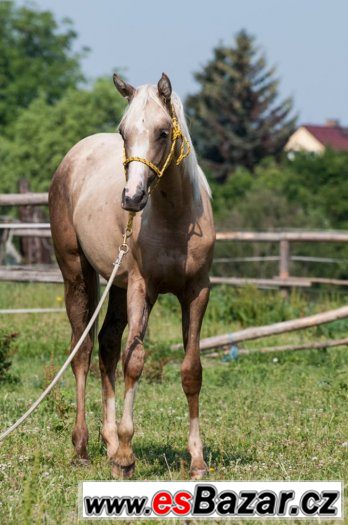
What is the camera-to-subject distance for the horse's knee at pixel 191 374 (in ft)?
19.4

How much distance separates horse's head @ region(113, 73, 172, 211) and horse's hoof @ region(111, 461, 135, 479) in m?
1.55

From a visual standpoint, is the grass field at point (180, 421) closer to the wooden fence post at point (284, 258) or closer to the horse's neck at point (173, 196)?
the horse's neck at point (173, 196)

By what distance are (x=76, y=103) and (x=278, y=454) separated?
46016 mm

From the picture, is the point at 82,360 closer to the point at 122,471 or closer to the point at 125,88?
the point at 122,471

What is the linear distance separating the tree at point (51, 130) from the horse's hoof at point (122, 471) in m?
40.6

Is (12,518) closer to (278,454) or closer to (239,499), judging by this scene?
(239,499)

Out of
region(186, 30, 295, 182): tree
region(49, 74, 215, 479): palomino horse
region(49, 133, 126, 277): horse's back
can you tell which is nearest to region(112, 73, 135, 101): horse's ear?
region(49, 74, 215, 479): palomino horse

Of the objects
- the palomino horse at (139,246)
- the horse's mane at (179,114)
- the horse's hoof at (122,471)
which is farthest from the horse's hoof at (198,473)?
the horse's mane at (179,114)

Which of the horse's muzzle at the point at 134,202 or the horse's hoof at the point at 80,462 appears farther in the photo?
the horse's hoof at the point at 80,462

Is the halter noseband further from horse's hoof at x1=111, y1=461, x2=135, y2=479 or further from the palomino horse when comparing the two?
horse's hoof at x1=111, y1=461, x2=135, y2=479

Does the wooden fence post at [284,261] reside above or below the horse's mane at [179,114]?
below

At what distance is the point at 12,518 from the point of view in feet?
Result: 15.0

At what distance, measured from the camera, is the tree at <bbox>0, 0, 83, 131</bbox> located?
5975 cm

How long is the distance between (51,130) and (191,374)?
4437cm
